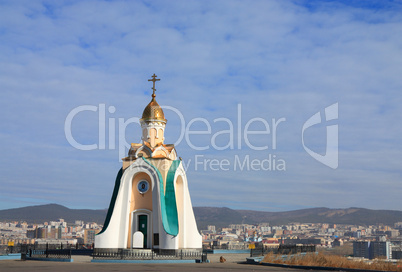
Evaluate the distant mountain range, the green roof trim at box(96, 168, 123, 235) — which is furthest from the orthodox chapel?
the distant mountain range

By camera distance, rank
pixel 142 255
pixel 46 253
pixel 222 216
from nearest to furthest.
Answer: pixel 142 255
pixel 46 253
pixel 222 216

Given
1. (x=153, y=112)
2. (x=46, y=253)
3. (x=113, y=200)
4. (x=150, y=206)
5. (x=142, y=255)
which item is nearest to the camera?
(x=142, y=255)

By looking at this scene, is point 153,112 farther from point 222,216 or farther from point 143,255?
point 222,216

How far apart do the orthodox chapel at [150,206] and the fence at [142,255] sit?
1.53ft

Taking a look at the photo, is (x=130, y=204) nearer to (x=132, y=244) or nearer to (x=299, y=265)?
(x=132, y=244)

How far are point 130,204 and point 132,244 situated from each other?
2.27 meters

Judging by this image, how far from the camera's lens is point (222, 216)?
155375 millimetres

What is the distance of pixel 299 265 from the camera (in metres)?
18.5

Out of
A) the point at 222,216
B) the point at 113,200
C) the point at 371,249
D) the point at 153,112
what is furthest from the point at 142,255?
the point at 222,216

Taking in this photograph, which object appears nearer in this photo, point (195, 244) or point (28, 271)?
point (28, 271)

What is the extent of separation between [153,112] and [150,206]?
5.90 meters

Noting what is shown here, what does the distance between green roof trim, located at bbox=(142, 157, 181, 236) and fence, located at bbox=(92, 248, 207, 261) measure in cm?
130

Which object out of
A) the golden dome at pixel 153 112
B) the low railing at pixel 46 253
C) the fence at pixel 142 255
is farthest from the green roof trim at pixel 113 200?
the golden dome at pixel 153 112

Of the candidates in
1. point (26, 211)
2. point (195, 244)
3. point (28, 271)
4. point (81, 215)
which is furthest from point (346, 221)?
point (28, 271)
